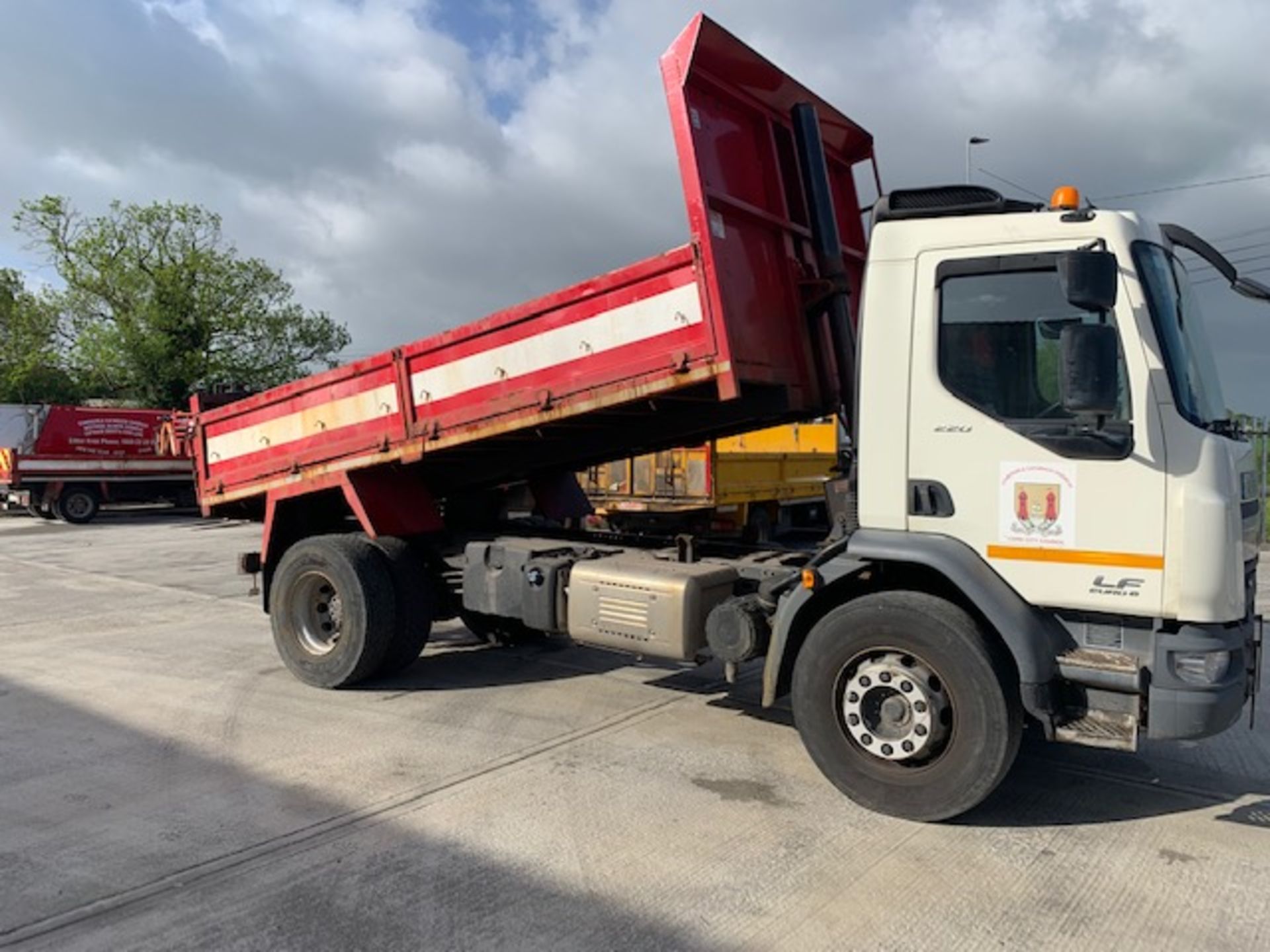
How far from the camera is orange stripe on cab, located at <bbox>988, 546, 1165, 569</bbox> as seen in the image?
13.2ft

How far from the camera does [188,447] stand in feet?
27.7

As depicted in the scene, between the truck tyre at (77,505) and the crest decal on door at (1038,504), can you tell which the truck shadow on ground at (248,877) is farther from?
the truck tyre at (77,505)

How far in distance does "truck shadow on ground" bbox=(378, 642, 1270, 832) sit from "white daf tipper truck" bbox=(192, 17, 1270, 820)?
0.45 m

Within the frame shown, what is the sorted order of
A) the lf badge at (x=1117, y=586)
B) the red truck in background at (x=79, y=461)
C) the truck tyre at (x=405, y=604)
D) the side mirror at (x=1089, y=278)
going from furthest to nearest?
the red truck in background at (x=79, y=461) < the truck tyre at (x=405, y=604) < the lf badge at (x=1117, y=586) < the side mirror at (x=1089, y=278)

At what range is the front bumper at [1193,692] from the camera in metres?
3.92

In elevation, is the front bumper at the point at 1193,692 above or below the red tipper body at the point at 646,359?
below

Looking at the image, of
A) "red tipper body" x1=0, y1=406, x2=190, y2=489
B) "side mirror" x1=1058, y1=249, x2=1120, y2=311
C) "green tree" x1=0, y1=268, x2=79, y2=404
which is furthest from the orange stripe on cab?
"green tree" x1=0, y1=268, x2=79, y2=404

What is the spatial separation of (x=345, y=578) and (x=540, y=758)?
7.36ft

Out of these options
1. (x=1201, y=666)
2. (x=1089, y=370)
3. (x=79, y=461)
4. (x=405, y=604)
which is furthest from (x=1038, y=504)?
(x=79, y=461)

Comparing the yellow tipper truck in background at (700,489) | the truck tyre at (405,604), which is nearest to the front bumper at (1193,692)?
the truck tyre at (405,604)

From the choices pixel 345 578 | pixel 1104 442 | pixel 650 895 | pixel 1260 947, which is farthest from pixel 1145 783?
pixel 345 578

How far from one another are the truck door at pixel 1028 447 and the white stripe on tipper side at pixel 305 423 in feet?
12.2

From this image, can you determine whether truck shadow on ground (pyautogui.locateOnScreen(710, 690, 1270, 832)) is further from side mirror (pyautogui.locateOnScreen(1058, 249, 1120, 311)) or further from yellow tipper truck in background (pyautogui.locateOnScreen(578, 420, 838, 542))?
yellow tipper truck in background (pyautogui.locateOnScreen(578, 420, 838, 542))

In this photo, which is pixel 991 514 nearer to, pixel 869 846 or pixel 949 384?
pixel 949 384
